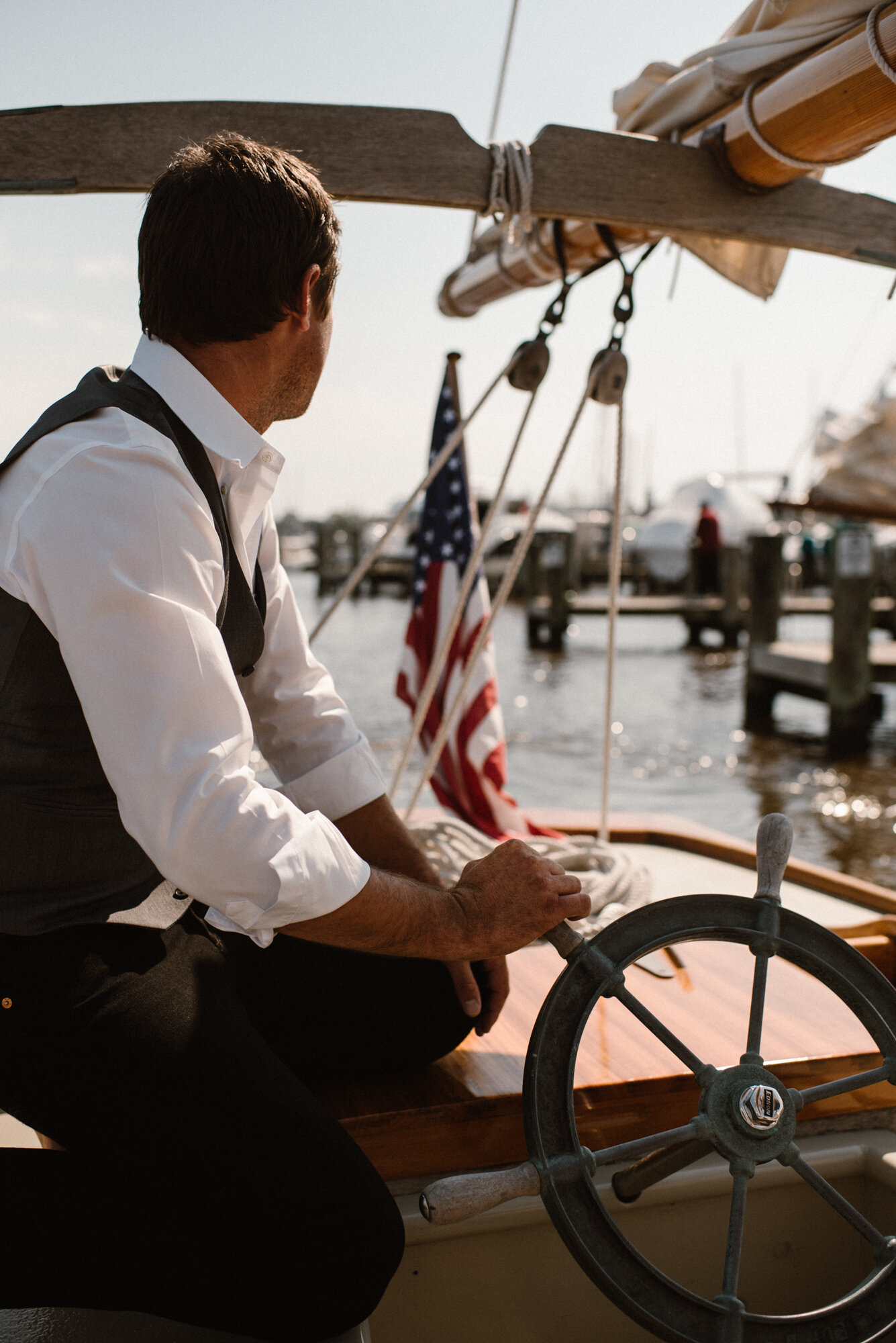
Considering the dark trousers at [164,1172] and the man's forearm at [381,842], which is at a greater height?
the man's forearm at [381,842]

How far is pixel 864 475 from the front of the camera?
6934mm

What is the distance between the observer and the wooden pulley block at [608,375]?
1.96 meters

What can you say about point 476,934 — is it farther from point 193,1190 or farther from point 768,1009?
point 768,1009

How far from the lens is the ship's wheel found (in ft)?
3.04

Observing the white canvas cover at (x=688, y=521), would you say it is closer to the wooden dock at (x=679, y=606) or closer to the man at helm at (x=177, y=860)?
the wooden dock at (x=679, y=606)

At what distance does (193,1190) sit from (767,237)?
1516mm

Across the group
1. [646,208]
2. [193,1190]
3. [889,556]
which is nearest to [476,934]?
[193,1190]

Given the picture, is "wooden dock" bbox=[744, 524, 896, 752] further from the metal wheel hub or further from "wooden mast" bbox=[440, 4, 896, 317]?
the metal wheel hub

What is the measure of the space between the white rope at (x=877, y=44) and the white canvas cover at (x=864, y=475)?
570 centimetres

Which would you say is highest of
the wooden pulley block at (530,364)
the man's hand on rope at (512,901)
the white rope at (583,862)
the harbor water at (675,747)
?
the wooden pulley block at (530,364)

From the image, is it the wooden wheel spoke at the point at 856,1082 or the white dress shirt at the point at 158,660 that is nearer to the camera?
the white dress shirt at the point at 158,660

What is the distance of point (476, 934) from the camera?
102cm

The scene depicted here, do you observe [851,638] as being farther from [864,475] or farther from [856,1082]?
[856,1082]

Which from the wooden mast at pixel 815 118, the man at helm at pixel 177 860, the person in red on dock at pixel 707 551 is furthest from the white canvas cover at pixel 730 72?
the person in red on dock at pixel 707 551
